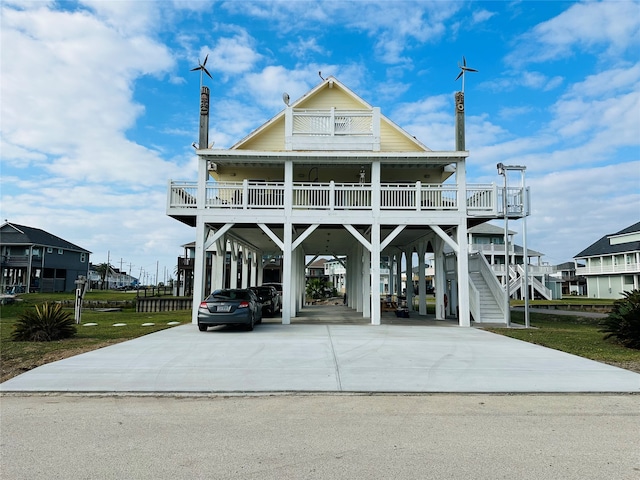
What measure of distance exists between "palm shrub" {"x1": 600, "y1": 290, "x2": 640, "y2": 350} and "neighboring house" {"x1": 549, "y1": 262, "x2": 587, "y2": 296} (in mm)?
69951

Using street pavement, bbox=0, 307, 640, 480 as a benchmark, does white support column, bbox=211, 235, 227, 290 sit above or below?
above

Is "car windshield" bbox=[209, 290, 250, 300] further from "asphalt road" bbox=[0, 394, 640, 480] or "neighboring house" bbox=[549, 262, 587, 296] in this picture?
"neighboring house" bbox=[549, 262, 587, 296]

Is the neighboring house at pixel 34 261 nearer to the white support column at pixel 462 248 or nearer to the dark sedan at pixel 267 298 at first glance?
the dark sedan at pixel 267 298

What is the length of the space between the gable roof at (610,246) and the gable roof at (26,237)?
63846 mm

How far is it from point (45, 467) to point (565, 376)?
7.48 meters

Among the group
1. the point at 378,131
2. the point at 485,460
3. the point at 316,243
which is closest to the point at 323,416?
Answer: the point at 485,460

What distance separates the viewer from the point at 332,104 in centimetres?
1906

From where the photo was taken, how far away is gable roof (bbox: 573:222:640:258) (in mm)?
47812

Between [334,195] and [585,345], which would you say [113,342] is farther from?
[585,345]

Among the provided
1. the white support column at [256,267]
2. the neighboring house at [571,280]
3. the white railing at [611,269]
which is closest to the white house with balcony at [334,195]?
the white support column at [256,267]

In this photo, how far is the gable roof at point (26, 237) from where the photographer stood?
1905 inches

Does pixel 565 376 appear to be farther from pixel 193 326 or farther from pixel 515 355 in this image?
pixel 193 326

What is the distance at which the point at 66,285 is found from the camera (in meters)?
54.9

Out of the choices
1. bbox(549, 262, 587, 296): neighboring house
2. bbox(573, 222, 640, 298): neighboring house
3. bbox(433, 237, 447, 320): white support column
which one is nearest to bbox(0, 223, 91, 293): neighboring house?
bbox(433, 237, 447, 320): white support column
